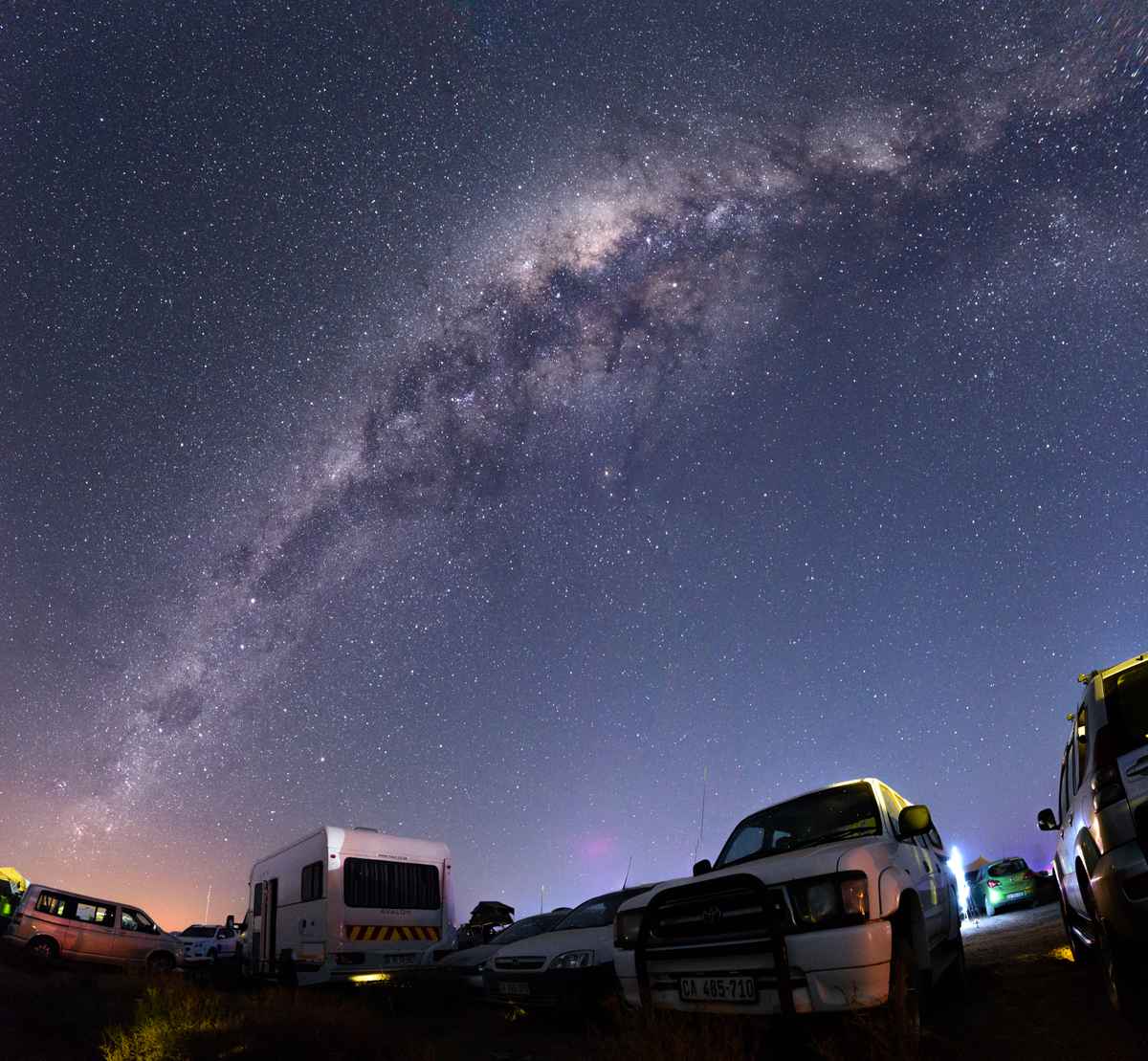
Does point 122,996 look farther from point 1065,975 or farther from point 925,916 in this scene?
point 1065,975

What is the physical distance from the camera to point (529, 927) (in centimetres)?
1015

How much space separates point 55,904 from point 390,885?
1049cm

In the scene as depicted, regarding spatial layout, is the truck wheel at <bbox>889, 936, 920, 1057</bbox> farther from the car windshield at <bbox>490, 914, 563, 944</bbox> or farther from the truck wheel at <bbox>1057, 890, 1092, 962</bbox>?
the car windshield at <bbox>490, 914, 563, 944</bbox>

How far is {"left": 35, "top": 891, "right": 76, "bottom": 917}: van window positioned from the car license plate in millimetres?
18697

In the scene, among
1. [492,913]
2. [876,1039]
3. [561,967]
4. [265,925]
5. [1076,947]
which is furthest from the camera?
[492,913]

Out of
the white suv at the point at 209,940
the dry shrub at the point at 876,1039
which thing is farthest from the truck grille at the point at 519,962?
the white suv at the point at 209,940

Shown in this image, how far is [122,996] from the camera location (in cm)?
958

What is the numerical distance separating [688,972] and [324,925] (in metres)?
9.02

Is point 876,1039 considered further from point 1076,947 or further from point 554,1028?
point 554,1028

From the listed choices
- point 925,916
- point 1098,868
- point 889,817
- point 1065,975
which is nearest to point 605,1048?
point 925,916

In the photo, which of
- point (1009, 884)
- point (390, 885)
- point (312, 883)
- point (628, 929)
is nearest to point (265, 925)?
point (312, 883)

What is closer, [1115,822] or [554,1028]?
[1115,822]

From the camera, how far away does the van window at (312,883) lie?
38.2ft

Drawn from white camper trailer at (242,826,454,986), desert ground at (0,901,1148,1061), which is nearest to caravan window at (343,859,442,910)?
white camper trailer at (242,826,454,986)
